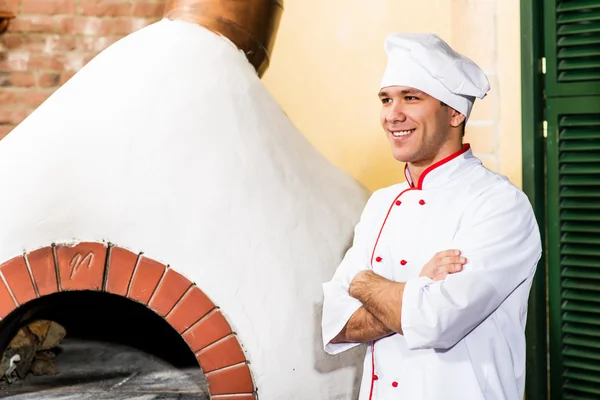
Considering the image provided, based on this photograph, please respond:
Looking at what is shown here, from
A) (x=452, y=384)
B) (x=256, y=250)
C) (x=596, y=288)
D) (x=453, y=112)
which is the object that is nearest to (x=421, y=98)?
(x=453, y=112)

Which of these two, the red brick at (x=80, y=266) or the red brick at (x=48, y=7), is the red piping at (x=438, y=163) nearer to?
the red brick at (x=80, y=266)

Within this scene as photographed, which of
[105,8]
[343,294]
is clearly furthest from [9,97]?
[343,294]

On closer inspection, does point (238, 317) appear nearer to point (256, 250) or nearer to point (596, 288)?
point (256, 250)

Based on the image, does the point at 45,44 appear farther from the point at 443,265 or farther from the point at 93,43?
the point at 443,265

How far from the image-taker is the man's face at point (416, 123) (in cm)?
170

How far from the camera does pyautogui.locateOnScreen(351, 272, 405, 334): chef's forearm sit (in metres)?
1.59

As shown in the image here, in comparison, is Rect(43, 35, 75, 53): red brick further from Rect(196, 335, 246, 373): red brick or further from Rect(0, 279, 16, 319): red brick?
Rect(196, 335, 246, 373): red brick

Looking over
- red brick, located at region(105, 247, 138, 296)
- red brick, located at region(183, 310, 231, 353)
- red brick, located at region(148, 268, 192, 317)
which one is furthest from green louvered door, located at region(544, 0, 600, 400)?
red brick, located at region(105, 247, 138, 296)

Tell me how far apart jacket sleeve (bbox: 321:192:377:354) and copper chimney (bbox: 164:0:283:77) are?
1.19m

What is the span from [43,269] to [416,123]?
123 centimetres

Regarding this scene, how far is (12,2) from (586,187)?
2.66 metres

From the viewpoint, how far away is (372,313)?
65.7 inches

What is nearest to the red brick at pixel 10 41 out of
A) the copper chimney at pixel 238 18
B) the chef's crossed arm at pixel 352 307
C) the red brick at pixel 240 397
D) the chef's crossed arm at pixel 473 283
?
the copper chimney at pixel 238 18

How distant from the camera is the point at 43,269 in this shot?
2.28 m
